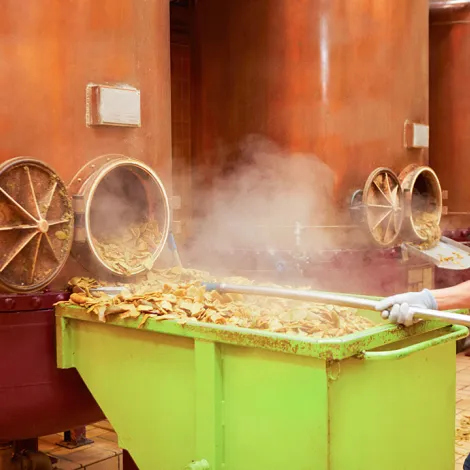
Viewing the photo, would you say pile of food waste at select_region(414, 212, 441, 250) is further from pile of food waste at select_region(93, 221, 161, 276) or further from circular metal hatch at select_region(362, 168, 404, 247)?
pile of food waste at select_region(93, 221, 161, 276)

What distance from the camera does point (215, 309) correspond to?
266 centimetres

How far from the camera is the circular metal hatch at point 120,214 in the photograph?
307 cm

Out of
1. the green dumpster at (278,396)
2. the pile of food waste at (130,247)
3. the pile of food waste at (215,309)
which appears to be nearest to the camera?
the green dumpster at (278,396)

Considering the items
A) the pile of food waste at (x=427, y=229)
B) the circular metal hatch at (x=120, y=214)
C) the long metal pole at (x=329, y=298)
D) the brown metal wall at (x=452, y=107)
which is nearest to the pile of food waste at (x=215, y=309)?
the long metal pole at (x=329, y=298)

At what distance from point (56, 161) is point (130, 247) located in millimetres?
558

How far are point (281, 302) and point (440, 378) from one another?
0.70 m

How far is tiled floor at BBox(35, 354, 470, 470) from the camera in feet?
13.7

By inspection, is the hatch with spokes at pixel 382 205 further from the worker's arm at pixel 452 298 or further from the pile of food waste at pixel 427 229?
the worker's arm at pixel 452 298

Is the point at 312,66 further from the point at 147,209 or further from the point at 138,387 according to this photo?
the point at 138,387

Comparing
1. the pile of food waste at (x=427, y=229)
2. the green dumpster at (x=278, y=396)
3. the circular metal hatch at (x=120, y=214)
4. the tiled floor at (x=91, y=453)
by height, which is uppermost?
the circular metal hatch at (x=120, y=214)

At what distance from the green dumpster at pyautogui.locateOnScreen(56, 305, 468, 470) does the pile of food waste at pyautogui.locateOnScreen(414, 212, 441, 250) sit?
7.69 feet

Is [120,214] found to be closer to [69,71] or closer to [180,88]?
[69,71]

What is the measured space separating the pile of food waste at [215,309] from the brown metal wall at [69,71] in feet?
2.01

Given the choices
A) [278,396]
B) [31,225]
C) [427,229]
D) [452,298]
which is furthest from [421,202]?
[278,396]
